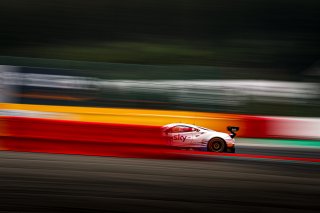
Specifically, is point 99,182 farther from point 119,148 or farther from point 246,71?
point 246,71

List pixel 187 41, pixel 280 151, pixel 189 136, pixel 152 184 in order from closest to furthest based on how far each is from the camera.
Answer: pixel 152 184, pixel 189 136, pixel 280 151, pixel 187 41

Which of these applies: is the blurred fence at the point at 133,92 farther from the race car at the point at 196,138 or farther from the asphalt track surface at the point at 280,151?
the race car at the point at 196,138

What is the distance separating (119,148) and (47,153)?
1.11 metres

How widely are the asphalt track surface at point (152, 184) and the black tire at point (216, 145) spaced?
→ 1.94 feet

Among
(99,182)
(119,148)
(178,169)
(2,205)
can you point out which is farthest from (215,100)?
(2,205)

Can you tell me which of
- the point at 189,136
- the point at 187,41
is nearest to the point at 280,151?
the point at 189,136

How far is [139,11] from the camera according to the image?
893 inches

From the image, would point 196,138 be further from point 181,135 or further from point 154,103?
point 154,103

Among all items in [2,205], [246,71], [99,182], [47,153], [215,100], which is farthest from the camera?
[246,71]

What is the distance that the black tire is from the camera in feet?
29.7

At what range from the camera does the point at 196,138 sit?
899 centimetres

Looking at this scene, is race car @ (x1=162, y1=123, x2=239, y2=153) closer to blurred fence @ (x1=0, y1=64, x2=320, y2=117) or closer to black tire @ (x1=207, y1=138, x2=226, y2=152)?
black tire @ (x1=207, y1=138, x2=226, y2=152)

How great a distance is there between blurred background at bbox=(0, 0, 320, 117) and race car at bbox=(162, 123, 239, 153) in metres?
3.68

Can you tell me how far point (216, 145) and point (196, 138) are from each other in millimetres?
362
